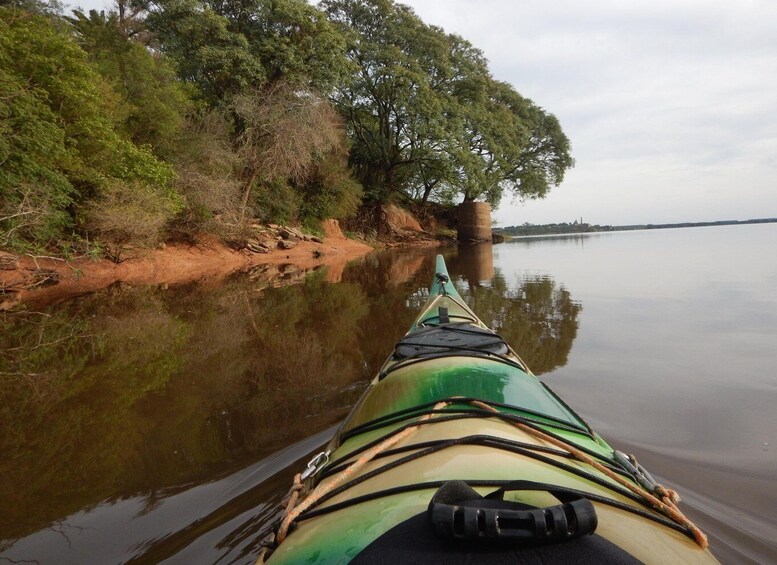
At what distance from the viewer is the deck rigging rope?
1.01 metres

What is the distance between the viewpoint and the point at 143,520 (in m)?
1.73

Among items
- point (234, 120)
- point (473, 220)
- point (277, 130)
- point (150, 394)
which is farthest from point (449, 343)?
point (473, 220)

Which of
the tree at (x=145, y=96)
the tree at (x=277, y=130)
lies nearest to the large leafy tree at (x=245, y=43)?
the tree at (x=277, y=130)

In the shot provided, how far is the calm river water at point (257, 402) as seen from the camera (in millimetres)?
1713

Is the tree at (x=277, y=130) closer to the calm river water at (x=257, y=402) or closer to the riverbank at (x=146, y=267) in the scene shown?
the riverbank at (x=146, y=267)

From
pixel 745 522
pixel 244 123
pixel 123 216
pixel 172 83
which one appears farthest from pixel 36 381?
pixel 244 123

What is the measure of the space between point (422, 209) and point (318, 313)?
24.3 metres

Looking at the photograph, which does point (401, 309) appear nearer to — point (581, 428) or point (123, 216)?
point (581, 428)

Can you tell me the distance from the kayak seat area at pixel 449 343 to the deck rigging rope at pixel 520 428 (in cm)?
73

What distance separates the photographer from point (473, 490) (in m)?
0.85

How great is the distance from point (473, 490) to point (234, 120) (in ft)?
53.5

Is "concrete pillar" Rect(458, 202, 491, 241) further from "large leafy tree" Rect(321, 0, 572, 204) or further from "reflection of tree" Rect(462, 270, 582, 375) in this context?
"reflection of tree" Rect(462, 270, 582, 375)

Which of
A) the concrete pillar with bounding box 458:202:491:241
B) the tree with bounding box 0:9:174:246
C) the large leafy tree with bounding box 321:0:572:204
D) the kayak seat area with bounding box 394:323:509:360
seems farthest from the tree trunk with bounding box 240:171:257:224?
the concrete pillar with bounding box 458:202:491:241

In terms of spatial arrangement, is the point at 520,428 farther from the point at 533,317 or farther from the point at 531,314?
the point at 531,314
